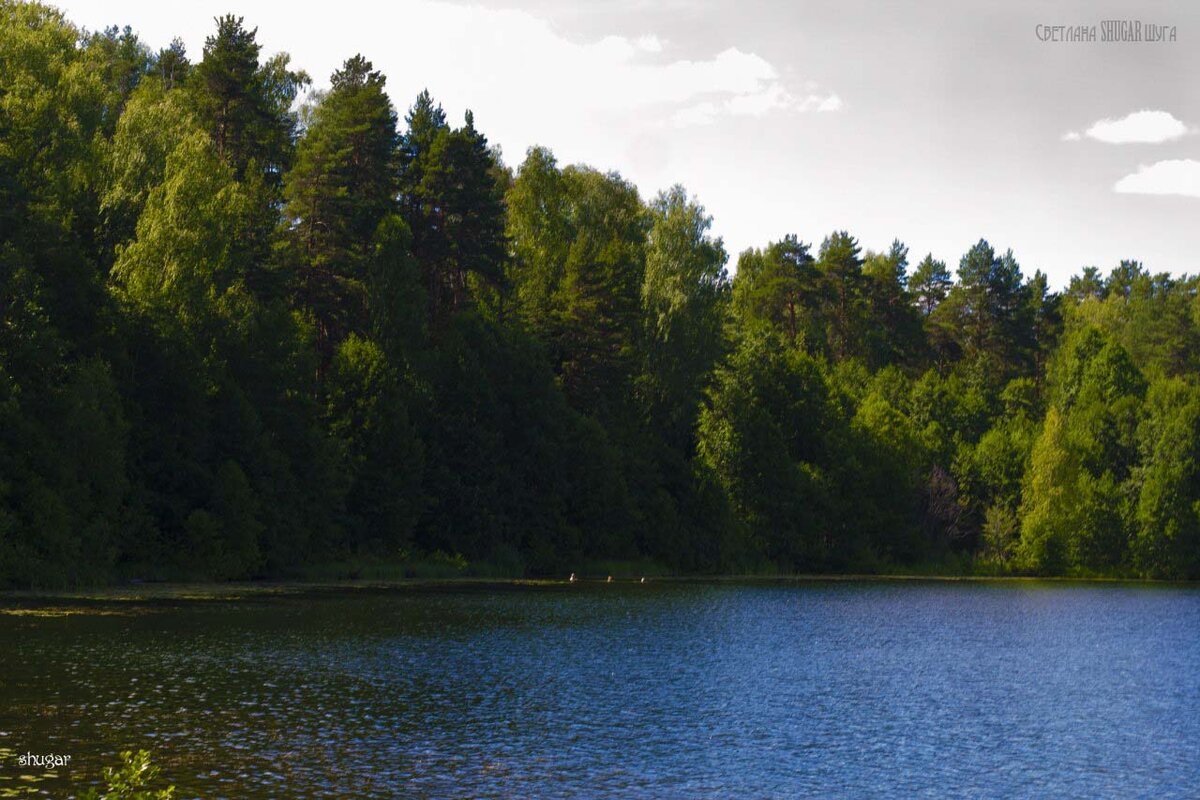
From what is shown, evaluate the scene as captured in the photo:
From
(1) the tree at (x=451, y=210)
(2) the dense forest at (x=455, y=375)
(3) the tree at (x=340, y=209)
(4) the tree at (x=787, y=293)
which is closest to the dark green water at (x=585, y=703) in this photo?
(2) the dense forest at (x=455, y=375)

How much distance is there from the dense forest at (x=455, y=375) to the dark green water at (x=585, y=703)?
15.3 m

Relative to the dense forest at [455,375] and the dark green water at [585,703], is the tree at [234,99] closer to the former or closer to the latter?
the dense forest at [455,375]

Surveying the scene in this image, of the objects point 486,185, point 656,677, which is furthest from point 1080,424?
point 656,677

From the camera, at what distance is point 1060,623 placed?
212ft

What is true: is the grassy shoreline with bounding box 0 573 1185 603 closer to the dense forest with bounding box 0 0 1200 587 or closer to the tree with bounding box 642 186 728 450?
the dense forest with bounding box 0 0 1200 587

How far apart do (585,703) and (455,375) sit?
59.3 m

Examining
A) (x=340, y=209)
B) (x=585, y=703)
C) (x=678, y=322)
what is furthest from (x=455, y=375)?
(x=585, y=703)

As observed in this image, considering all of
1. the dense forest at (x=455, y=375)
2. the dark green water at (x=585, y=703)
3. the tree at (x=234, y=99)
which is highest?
the tree at (x=234, y=99)

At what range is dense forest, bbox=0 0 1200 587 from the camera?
6706 cm

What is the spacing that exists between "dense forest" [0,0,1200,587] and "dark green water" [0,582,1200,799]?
1532 centimetres

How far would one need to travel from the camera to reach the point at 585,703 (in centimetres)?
3409

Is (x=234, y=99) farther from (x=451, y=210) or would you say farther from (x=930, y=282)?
(x=930, y=282)

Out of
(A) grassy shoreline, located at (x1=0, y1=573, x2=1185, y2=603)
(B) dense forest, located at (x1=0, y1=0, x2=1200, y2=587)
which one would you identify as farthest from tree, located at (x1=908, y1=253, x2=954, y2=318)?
(A) grassy shoreline, located at (x1=0, y1=573, x2=1185, y2=603)

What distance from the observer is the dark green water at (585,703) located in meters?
24.8
